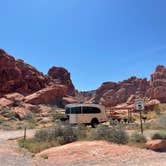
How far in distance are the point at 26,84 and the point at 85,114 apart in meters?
40.8

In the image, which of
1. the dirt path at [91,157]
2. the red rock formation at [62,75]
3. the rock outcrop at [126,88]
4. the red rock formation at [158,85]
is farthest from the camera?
the rock outcrop at [126,88]

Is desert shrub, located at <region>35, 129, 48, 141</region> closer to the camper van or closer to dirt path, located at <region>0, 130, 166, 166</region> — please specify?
dirt path, located at <region>0, 130, 166, 166</region>

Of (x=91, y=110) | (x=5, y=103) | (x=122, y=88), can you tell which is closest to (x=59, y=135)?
(x=91, y=110)

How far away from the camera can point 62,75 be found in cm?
8819

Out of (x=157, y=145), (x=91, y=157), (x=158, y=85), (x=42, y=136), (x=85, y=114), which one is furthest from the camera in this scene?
(x=158, y=85)

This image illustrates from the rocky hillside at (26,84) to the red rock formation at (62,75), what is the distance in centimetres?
1286

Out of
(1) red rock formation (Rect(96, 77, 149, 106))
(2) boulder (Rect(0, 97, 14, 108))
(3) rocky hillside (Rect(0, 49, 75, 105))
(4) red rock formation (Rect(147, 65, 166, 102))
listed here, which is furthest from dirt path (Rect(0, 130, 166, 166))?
(1) red rock formation (Rect(96, 77, 149, 106))

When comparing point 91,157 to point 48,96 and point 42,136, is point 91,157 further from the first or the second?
point 48,96

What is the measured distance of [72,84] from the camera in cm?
8894

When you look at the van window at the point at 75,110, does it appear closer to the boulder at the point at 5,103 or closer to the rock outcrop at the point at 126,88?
the boulder at the point at 5,103

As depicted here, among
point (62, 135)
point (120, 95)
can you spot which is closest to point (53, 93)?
point (62, 135)

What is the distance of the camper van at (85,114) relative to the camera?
2431 centimetres

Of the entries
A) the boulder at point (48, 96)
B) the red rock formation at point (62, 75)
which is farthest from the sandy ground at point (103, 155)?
the red rock formation at point (62, 75)

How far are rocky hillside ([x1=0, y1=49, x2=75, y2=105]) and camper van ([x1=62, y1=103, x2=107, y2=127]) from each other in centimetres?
2542
